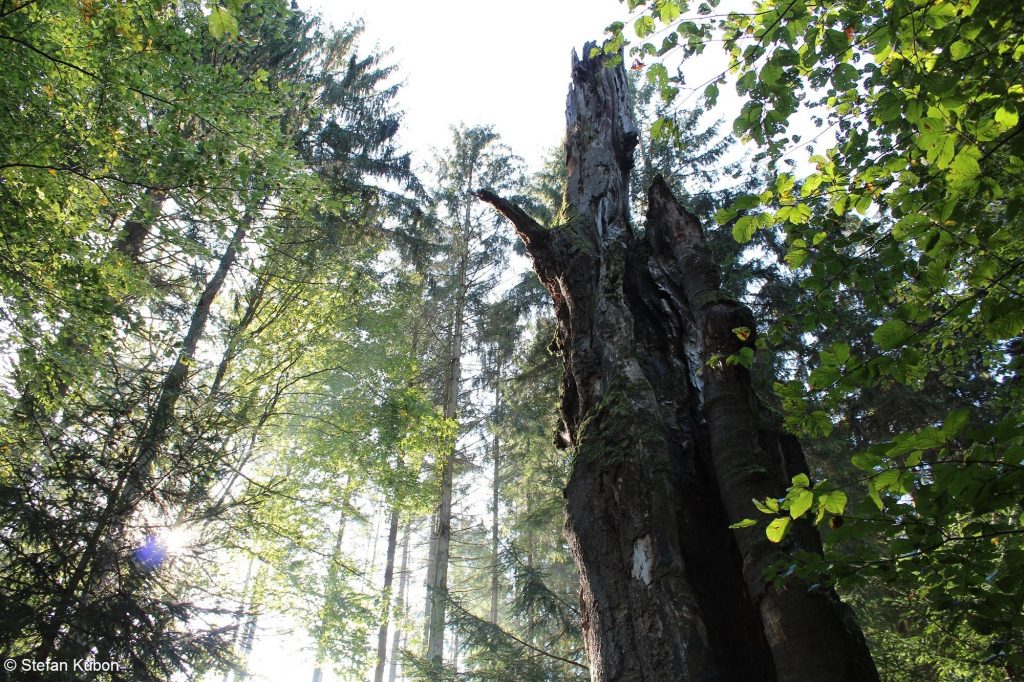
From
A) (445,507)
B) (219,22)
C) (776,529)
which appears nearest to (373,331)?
(445,507)

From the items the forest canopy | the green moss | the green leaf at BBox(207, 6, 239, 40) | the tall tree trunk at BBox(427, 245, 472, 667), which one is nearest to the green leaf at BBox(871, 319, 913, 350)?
the forest canopy

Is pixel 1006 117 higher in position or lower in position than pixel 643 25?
lower

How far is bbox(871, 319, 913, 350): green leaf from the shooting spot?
1531mm

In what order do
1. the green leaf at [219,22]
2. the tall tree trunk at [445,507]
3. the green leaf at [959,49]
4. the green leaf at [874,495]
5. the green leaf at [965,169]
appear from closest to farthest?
the green leaf at [874,495] < the green leaf at [965,169] < the green leaf at [959,49] < the green leaf at [219,22] < the tall tree trunk at [445,507]

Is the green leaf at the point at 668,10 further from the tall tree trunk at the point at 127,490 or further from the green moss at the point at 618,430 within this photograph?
the tall tree trunk at the point at 127,490

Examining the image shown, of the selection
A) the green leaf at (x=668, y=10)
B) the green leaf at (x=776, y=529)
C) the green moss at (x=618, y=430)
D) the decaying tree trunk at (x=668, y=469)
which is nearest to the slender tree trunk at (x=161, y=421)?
the decaying tree trunk at (x=668, y=469)

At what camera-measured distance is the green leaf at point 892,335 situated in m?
1.53

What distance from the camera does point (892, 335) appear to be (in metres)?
1.54

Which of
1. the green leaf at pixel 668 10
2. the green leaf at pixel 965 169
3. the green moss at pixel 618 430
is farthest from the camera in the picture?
the green moss at pixel 618 430

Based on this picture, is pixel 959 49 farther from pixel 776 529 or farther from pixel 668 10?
pixel 776 529

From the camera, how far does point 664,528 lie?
2.75 meters

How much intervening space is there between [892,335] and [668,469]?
1595 mm

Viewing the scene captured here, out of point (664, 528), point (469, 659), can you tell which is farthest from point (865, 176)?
point (469, 659)

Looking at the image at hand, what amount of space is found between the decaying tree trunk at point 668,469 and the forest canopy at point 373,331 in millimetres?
67
